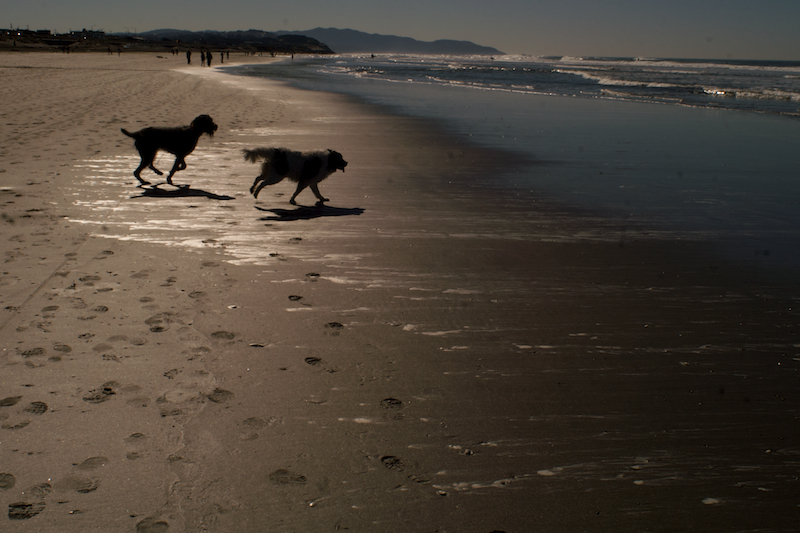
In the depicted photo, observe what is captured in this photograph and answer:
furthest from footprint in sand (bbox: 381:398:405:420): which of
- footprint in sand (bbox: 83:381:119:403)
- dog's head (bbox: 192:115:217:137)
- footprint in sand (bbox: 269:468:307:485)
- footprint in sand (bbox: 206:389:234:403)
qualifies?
dog's head (bbox: 192:115:217:137)

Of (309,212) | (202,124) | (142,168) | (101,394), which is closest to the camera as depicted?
(101,394)

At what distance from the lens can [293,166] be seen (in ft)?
23.3

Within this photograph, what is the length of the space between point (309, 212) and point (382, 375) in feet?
12.8

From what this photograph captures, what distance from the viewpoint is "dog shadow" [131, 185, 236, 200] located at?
289 inches

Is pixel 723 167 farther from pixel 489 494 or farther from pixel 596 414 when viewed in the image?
pixel 489 494

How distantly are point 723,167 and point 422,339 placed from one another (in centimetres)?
837

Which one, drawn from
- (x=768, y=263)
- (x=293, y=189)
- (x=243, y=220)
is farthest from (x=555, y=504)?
(x=293, y=189)

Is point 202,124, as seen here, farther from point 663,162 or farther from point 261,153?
point 663,162

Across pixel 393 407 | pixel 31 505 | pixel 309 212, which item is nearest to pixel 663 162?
pixel 309 212

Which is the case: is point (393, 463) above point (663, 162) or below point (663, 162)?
below

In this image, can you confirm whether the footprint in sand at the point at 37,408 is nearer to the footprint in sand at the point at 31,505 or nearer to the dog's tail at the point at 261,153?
the footprint in sand at the point at 31,505

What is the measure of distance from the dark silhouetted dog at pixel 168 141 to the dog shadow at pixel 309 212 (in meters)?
2.10

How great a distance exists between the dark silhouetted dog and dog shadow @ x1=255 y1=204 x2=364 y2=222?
2.10m

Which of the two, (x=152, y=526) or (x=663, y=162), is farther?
(x=663, y=162)
